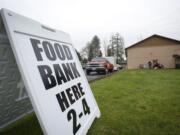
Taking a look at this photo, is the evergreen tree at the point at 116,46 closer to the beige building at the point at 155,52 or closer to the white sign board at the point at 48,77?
the beige building at the point at 155,52

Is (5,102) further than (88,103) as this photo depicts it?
No

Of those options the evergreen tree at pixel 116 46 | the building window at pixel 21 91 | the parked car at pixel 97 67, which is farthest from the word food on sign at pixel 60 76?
the evergreen tree at pixel 116 46

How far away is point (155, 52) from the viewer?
82.4 ft

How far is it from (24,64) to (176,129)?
2.48 meters

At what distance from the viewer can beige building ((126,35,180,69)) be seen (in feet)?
80.0

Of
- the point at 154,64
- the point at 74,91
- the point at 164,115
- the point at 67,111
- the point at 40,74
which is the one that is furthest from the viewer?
the point at 154,64

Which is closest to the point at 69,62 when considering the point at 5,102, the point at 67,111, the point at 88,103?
the point at 88,103

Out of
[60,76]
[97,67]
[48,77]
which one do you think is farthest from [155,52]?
[48,77]

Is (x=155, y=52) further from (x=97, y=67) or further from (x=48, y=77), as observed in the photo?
(x=48, y=77)

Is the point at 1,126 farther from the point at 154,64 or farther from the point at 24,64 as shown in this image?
the point at 154,64

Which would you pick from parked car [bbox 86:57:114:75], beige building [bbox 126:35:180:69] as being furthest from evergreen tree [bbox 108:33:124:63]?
parked car [bbox 86:57:114:75]

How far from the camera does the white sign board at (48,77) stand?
1.43m

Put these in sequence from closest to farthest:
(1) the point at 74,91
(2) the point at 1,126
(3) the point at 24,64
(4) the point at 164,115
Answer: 1. (3) the point at 24,64
2. (1) the point at 74,91
3. (2) the point at 1,126
4. (4) the point at 164,115

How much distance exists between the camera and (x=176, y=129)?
2.59 m
